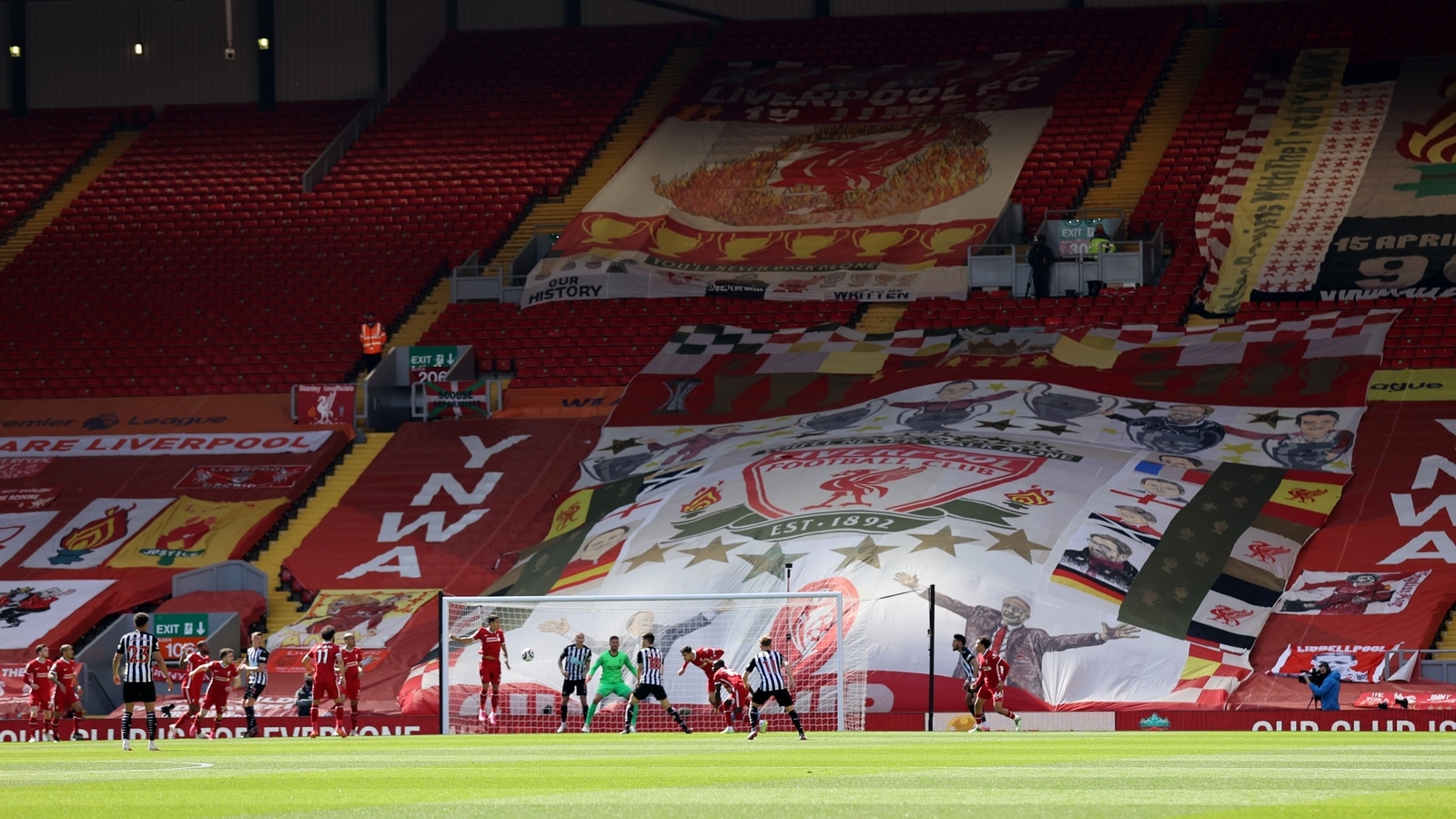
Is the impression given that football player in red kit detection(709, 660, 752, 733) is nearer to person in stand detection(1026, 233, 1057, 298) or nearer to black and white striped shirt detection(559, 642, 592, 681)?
black and white striped shirt detection(559, 642, 592, 681)

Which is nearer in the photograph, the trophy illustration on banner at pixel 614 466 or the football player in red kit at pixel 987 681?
the football player in red kit at pixel 987 681

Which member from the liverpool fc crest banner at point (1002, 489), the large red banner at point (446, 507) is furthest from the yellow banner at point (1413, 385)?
the large red banner at point (446, 507)

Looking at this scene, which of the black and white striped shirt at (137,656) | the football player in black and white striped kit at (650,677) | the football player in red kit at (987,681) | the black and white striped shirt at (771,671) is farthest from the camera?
the football player in red kit at (987,681)

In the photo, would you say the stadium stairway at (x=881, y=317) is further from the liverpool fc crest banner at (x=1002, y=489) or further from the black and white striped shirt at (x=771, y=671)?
the black and white striped shirt at (x=771, y=671)

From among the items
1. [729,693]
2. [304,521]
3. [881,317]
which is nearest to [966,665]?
[729,693]

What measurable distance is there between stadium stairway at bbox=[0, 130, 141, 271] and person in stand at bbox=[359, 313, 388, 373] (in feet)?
34.5

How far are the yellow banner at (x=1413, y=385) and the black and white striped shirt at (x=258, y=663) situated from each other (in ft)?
53.5

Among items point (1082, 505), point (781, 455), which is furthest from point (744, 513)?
point (1082, 505)

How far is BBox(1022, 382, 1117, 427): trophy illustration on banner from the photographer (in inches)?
1088

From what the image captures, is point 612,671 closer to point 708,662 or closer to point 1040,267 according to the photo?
point 708,662

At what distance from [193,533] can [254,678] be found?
691 centimetres

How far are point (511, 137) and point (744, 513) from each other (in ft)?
61.9

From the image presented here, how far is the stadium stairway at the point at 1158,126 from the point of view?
36031mm

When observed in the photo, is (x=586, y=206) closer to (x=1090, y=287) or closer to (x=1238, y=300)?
(x=1090, y=287)
